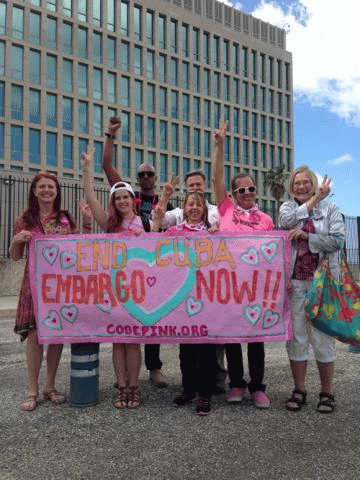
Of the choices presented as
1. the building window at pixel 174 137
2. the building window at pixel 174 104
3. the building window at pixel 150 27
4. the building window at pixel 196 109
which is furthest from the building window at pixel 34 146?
the building window at pixel 196 109

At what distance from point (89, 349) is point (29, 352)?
522 millimetres

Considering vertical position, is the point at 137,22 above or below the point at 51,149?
above

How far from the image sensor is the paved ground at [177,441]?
2908mm

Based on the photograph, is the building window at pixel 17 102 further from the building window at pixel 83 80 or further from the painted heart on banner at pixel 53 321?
the painted heart on banner at pixel 53 321

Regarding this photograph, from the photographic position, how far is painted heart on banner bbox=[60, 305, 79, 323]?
4.34 m

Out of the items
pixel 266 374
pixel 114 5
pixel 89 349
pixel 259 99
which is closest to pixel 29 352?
pixel 89 349

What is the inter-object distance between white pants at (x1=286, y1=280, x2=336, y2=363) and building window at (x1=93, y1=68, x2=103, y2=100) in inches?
1952

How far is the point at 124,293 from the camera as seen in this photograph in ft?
14.1

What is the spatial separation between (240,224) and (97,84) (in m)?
50.0

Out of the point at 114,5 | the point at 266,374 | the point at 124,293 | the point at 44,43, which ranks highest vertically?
the point at 114,5

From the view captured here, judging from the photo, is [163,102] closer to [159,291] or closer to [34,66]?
[34,66]

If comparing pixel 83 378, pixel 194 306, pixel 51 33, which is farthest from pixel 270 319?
pixel 51 33

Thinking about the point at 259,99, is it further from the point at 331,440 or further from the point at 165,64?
the point at 331,440

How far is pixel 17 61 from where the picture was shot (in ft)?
150
